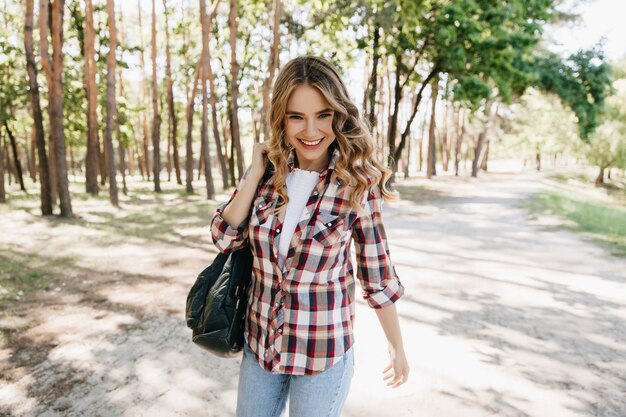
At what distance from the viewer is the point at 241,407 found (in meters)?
1.84

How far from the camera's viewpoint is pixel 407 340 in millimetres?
4527

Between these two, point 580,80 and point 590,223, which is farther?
point 580,80

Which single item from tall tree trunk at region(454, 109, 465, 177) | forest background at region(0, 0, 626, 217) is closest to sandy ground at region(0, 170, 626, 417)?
forest background at region(0, 0, 626, 217)

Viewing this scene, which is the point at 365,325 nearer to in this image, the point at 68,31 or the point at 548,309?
the point at 548,309

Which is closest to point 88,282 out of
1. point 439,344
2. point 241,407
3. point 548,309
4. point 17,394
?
point 17,394

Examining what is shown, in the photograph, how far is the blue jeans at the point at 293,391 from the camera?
1.72 metres

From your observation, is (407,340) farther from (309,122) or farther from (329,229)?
(309,122)

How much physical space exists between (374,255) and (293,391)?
64 cm

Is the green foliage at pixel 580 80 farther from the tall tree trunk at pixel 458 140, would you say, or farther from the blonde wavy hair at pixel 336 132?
the blonde wavy hair at pixel 336 132

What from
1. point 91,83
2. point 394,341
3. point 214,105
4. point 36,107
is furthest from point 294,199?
point 214,105

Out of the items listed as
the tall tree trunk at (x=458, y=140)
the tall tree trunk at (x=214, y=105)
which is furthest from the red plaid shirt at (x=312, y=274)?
the tall tree trunk at (x=458, y=140)

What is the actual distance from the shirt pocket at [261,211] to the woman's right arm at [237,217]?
34 mm

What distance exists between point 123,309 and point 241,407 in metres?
4.05

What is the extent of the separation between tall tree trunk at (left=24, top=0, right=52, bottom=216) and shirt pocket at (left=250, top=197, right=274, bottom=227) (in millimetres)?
11437
